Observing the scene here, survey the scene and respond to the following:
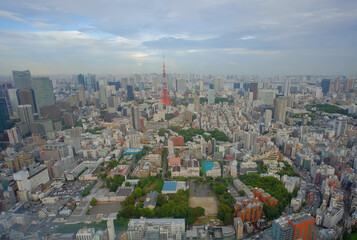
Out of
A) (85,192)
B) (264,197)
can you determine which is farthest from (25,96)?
(264,197)

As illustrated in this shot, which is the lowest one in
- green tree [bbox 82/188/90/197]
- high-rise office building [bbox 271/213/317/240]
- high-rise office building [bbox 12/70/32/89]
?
green tree [bbox 82/188/90/197]

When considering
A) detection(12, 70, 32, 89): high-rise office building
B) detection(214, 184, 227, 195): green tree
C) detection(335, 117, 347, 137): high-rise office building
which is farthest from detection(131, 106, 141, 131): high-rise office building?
detection(335, 117, 347, 137): high-rise office building

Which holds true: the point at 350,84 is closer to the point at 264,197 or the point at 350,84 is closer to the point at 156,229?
the point at 264,197

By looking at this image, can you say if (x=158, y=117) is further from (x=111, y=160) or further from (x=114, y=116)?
(x=111, y=160)

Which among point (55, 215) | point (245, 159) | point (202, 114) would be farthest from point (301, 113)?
point (55, 215)

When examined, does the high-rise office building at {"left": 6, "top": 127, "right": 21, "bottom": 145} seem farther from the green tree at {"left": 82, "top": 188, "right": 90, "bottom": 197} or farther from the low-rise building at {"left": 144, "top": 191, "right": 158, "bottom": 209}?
the low-rise building at {"left": 144, "top": 191, "right": 158, "bottom": 209}
